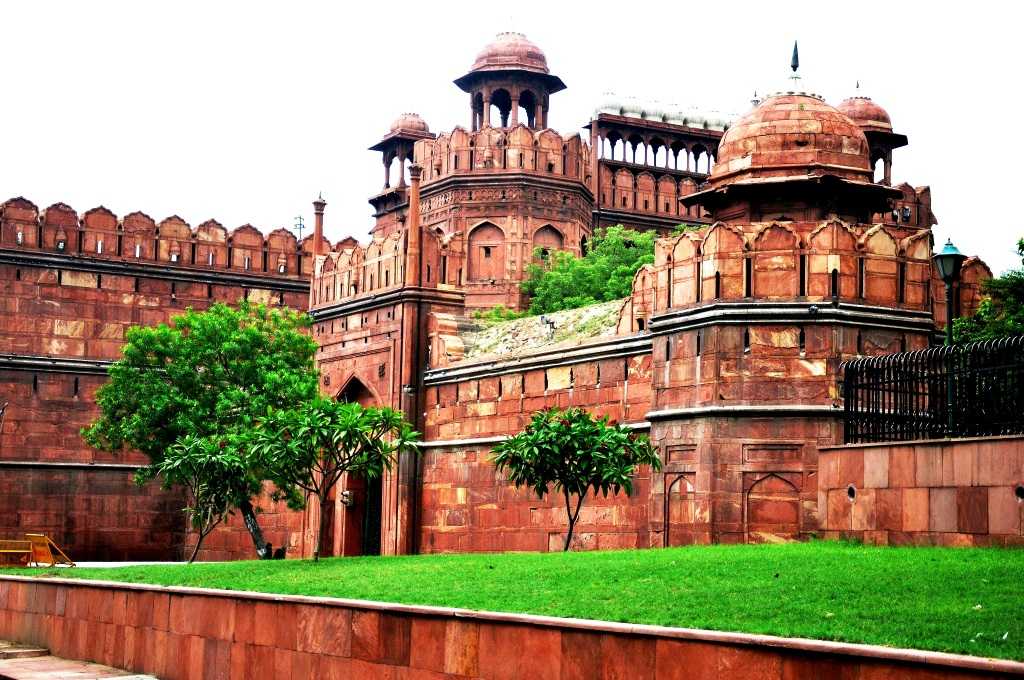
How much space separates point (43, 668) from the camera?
57.0 ft

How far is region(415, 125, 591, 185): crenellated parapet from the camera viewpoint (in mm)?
37906

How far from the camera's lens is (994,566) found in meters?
12.0

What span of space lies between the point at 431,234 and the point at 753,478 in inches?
430

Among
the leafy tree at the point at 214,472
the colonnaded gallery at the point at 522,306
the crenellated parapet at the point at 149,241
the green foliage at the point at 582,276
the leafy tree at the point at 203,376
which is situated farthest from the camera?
the green foliage at the point at 582,276

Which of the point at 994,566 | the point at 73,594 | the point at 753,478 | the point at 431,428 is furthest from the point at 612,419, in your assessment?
the point at 994,566

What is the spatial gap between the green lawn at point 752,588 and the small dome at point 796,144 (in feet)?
20.0

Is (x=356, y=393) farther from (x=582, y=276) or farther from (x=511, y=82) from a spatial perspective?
(x=511, y=82)

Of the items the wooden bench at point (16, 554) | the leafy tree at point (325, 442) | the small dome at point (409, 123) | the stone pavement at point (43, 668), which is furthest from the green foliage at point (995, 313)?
the small dome at point (409, 123)

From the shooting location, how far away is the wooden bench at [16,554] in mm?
28078

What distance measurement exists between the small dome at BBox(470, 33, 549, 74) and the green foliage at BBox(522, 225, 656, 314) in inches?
203

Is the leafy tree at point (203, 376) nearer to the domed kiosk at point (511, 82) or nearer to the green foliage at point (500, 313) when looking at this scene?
the green foliage at point (500, 313)

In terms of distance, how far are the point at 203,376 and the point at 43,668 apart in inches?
531

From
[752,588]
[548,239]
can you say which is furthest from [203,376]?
[752,588]

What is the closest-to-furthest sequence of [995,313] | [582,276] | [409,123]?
[995,313], [582,276], [409,123]
